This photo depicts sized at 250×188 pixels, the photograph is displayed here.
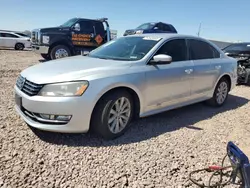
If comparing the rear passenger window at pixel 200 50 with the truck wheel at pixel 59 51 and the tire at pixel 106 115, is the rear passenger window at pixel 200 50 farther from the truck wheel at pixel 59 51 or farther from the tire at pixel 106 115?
the truck wheel at pixel 59 51

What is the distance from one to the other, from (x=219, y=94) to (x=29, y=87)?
4.04 metres

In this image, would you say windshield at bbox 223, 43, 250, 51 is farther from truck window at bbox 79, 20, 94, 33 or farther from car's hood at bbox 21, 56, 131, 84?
car's hood at bbox 21, 56, 131, 84

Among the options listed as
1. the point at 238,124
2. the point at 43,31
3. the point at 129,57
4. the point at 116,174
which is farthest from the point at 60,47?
the point at 116,174

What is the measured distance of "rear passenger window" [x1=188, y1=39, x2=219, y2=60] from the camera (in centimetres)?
486

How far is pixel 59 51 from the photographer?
11445mm

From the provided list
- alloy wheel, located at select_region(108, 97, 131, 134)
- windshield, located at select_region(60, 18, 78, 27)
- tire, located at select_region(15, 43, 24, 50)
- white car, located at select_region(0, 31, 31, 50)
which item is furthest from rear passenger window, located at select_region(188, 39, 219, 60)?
tire, located at select_region(15, 43, 24, 50)

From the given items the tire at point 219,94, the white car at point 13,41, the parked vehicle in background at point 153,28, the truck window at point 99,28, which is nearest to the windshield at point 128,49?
the tire at point 219,94

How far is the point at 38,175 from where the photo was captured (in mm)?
2623

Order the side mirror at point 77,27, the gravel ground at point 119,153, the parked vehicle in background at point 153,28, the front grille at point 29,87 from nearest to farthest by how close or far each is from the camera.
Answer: the gravel ground at point 119,153 < the front grille at point 29,87 < the side mirror at point 77,27 < the parked vehicle in background at point 153,28

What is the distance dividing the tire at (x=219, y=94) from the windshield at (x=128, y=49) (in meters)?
2.03

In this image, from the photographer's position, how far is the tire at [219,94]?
548 cm

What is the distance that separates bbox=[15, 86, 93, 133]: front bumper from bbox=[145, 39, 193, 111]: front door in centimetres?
108

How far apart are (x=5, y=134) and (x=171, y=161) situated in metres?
2.26

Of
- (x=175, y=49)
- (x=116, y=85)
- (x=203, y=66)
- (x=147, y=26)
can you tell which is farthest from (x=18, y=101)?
(x=147, y=26)
